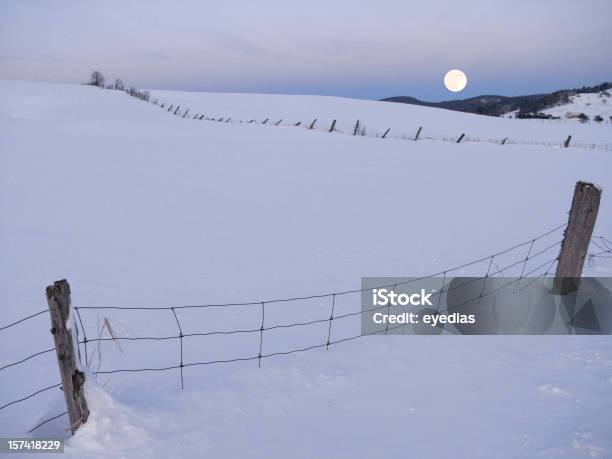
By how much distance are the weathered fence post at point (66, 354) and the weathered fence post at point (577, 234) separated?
17.4ft

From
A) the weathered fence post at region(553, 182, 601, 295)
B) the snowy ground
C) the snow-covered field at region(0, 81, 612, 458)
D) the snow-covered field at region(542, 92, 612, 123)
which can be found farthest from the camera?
the snow-covered field at region(542, 92, 612, 123)

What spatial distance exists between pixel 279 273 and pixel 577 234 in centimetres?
447

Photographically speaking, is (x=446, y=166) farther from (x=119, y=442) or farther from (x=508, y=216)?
(x=119, y=442)

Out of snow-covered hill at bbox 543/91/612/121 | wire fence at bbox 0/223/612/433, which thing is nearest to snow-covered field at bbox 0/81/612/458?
wire fence at bbox 0/223/612/433

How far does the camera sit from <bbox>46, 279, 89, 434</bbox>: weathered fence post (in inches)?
129

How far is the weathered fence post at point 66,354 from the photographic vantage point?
10.8 ft

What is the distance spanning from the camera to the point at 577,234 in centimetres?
555

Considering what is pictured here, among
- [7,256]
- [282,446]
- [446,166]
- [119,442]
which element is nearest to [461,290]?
[282,446]

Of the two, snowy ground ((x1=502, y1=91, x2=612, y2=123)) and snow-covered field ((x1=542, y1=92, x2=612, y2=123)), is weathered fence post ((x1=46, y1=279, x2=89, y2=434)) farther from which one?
snow-covered field ((x1=542, y1=92, x2=612, y2=123))

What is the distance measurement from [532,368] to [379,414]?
171 centimetres

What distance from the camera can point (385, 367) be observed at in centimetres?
481

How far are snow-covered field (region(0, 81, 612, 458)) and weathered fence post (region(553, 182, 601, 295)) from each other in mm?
923

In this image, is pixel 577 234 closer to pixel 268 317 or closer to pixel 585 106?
pixel 268 317

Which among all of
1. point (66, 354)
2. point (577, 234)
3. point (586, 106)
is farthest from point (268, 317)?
point (586, 106)
